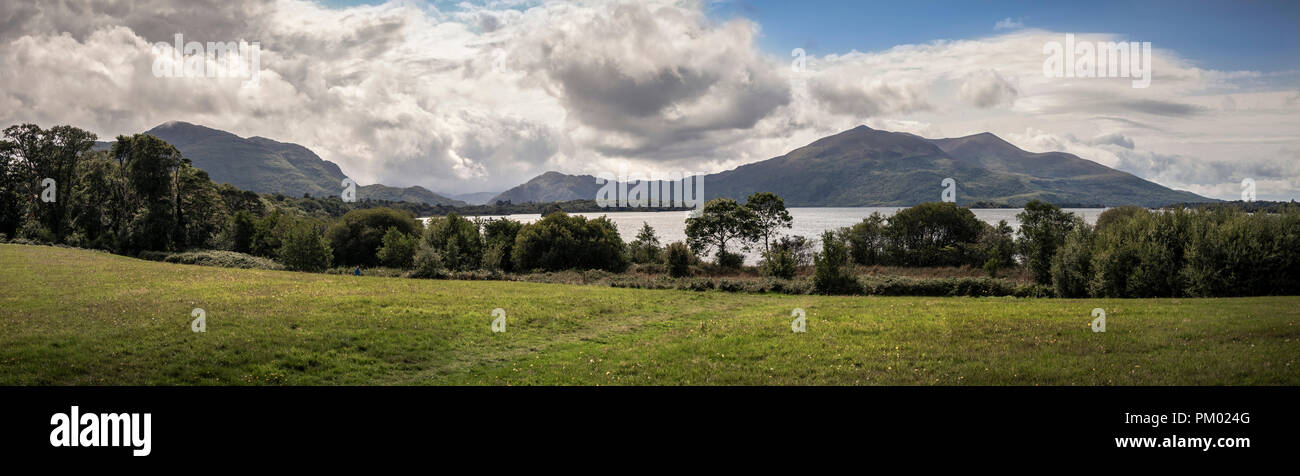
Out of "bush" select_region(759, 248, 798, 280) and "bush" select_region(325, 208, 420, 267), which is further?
"bush" select_region(325, 208, 420, 267)

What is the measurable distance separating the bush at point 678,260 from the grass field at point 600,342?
30956mm

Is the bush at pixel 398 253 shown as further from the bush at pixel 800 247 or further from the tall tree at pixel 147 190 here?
the bush at pixel 800 247

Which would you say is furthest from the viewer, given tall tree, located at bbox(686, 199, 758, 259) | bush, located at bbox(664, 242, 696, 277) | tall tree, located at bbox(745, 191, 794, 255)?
tall tree, located at bbox(745, 191, 794, 255)

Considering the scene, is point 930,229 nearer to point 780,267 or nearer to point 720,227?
point 720,227

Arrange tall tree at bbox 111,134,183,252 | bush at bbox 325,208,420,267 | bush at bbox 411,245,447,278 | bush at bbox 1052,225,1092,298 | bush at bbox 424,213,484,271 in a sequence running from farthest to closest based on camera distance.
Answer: bush at bbox 325,208,420,267 → tall tree at bbox 111,134,183,252 → bush at bbox 424,213,484,271 → bush at bbox 411,245,447,278 → bush at bbox 1052,225,1092,298

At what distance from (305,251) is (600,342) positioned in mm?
46417

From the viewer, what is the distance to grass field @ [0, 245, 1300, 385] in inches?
587

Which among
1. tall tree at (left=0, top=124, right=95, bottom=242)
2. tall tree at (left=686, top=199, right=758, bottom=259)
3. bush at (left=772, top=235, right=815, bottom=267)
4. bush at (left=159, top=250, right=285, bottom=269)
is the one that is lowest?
bush at (left=159, top=250, right=285, bottom=269)

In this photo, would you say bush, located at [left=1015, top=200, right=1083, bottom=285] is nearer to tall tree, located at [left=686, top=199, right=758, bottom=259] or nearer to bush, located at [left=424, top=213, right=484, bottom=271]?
tall tree, located at [left=686, top=199, right=758, bottom=259]

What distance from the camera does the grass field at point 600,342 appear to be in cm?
1491

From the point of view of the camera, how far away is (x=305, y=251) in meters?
56.0

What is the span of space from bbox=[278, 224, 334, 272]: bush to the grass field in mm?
25798

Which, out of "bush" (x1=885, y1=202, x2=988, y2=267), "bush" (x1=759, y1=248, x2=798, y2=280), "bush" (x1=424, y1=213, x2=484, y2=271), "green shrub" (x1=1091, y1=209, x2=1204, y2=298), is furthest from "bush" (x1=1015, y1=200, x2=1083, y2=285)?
"bush" (x1=424, y1=213, x2=484, y2=271)
